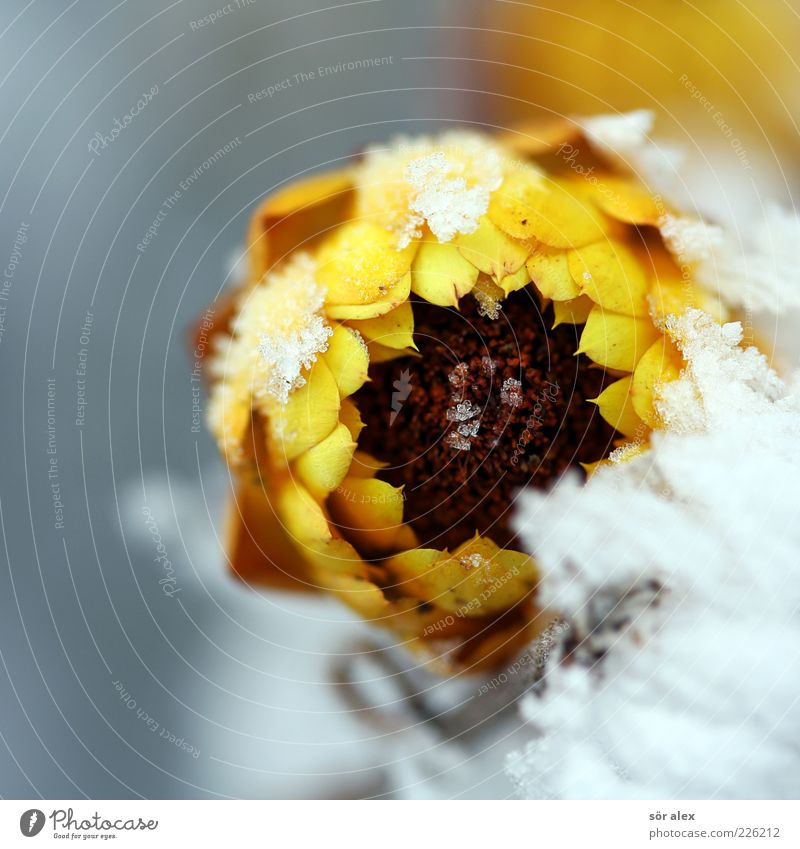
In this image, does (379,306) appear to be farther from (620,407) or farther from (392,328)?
(620,407)

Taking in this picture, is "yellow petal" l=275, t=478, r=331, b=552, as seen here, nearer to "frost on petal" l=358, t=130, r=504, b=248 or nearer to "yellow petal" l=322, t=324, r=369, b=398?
"yellow petal" l=322, t=324, r=369, b=398

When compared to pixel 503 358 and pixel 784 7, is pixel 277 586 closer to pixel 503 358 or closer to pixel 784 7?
pixel 503 358

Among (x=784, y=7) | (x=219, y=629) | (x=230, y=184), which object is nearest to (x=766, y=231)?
(x=784, y=7)

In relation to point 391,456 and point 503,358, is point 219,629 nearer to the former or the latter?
point 391,456

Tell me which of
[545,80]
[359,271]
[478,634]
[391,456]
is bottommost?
[478,634]

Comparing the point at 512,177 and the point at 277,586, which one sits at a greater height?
the point at 512,177
